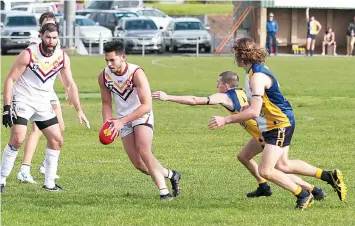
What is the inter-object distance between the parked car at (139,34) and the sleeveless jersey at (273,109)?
116 ft

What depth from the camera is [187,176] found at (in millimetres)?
12562

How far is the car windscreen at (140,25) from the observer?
4712cm

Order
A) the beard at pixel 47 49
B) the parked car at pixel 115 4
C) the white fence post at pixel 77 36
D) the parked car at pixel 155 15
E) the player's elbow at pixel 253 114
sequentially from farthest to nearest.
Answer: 1. the parked car at pixel 115 4
2. the parked car at pixel 155 15
3. the white fence post at pixel 77 36
4. the beard at pixel 47 49
5. the player's elbow at pixel 253 114

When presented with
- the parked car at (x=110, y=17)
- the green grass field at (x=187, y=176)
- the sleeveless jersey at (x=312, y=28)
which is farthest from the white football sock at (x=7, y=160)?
the parked car at (x=110, y=17)

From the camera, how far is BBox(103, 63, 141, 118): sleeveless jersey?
1054 centimetres

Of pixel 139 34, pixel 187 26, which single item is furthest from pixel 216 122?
pixel 187 26

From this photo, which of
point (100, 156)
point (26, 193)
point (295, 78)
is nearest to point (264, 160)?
point (26, 193)

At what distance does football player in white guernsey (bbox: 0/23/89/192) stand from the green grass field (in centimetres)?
40

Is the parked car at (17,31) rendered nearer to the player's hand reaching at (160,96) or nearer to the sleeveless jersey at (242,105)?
the sleeveless jersey at (242,105)

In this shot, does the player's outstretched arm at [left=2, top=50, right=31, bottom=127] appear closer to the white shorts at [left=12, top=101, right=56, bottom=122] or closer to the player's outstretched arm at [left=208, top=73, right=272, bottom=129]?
the white shorts at [left=12, top=101, right=56, bottom=122]

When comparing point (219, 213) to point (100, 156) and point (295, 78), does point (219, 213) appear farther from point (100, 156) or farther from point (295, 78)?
point (295, 78)

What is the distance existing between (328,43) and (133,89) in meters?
37.4

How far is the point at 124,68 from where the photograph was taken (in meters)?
10.5

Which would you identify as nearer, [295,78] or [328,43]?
[295,78]
